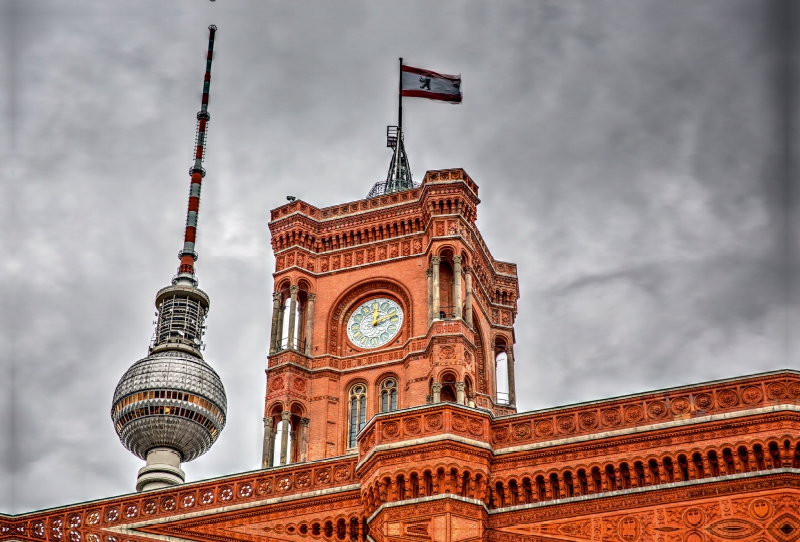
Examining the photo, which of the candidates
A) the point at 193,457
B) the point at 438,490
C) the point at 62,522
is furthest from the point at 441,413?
the point at 193,457

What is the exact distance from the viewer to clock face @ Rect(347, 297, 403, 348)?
193 ft

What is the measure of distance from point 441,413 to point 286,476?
5295 millimetres

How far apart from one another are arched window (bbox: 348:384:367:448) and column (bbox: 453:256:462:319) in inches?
221

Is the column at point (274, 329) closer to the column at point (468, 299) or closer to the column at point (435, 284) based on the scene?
the column at point (435, 284)

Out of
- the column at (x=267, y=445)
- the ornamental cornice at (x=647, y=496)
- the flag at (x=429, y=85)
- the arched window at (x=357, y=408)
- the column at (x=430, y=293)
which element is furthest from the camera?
the flag at (x=429, y=85)

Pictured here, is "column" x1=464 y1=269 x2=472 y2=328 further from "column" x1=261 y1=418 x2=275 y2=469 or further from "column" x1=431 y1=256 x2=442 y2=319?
"column" x1=261 y1=418 x2=275 y2=469

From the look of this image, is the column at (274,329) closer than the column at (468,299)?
No

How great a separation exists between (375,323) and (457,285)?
4.79 m

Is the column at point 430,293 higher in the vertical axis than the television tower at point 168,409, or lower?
higher

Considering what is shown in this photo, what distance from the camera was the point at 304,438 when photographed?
55938 millimetres

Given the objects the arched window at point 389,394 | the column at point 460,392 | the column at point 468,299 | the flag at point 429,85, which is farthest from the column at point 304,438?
the flag at point 429,85

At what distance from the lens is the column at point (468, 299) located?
5694 centimetres

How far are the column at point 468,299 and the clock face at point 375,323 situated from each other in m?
3.41

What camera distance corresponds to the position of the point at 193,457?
5847cm
